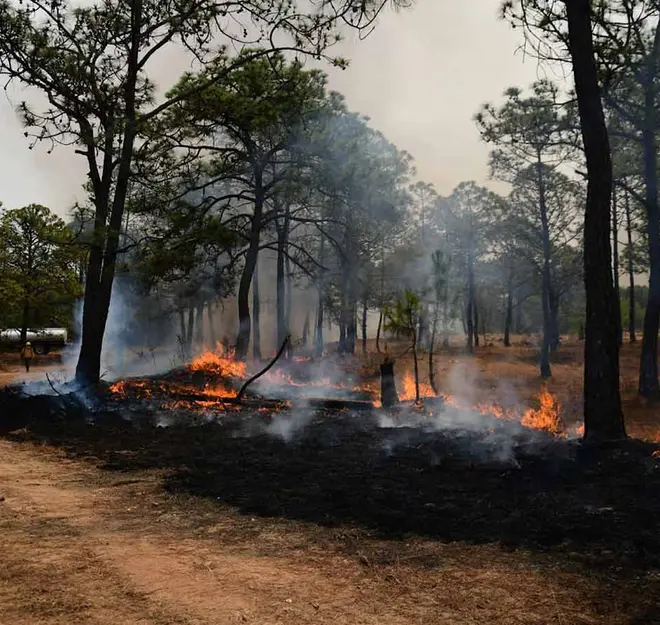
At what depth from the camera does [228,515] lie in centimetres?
639

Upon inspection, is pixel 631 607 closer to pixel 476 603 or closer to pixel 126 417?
pixel 476 603

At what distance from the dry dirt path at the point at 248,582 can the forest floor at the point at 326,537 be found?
2cm

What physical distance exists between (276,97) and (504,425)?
44.1 ft

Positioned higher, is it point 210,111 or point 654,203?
point 210,111

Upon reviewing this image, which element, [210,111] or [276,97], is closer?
[210,111]

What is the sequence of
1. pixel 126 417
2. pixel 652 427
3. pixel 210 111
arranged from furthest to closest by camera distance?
pixel 210 111 → pixel 652 427 → pixel 126 417

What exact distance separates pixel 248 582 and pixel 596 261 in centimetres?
694

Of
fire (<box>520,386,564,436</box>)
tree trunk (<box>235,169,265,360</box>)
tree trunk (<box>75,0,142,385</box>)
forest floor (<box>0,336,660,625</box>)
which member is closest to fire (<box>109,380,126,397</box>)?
tree trunk (<box>75,0,142,385</box>)

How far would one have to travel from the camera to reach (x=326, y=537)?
5613mm

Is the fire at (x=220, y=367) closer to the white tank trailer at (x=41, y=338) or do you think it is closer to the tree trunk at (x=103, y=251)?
the tree trunk at (x=103, y=251)

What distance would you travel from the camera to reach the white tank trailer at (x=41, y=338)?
38156 millimetres

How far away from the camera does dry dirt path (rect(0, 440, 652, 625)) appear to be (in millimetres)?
3914

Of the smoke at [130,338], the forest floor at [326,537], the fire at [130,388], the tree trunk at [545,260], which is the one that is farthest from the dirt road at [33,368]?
the tree trunk at [545,260]

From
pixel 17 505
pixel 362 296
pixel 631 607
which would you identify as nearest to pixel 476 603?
pixel 631 607
